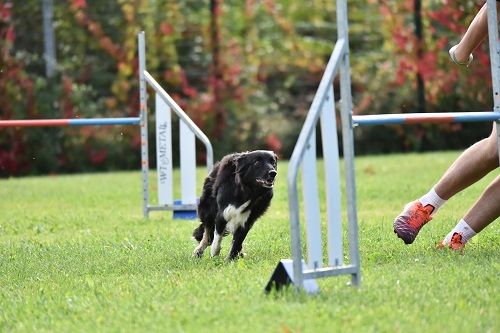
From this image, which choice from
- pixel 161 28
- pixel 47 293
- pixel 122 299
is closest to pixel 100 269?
pixel 47 293

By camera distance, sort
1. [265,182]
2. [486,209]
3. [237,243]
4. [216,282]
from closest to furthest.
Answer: [216,282], [486,209], [265,182], [237,243]

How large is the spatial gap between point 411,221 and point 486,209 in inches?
16.9

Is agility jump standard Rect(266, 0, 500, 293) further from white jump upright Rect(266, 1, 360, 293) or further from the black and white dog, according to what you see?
the black and white dog

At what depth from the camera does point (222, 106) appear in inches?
763

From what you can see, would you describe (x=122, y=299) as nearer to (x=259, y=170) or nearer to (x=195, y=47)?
(x=259, y=170)

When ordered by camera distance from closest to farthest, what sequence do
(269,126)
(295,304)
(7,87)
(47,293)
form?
1. (295,304)
2. (47,293)
3. (7,87)
4. (269,126)

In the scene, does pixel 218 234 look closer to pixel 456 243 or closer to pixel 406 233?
pixel 406 233

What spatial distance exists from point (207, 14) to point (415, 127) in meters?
4.78

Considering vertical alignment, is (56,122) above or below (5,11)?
below

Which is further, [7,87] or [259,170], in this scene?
[7,87]

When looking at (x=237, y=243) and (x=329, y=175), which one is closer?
(x=329, y=175)

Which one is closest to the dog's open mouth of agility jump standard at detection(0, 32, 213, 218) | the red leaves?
agility jump standard at detection(0, 32, 213, 218)

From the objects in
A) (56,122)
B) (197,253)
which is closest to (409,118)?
(197,253)

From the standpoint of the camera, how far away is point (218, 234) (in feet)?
22.5
